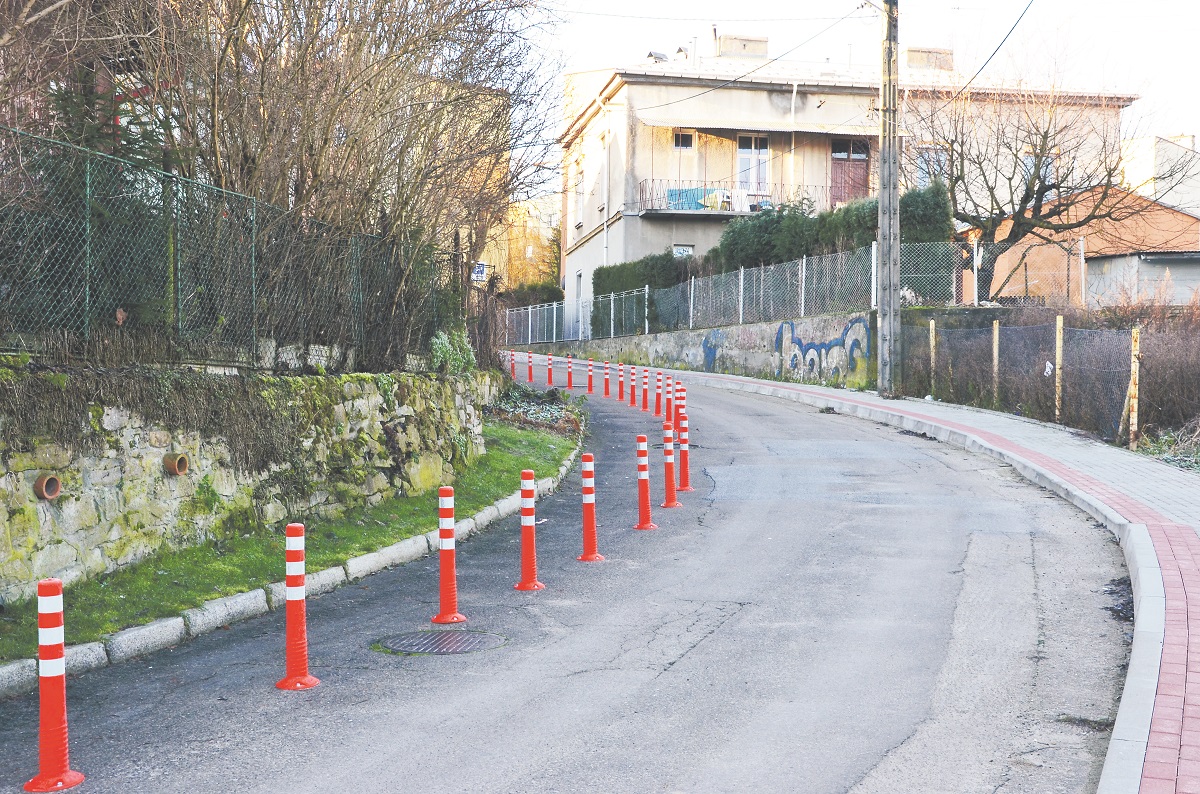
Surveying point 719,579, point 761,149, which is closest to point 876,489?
point 719,579

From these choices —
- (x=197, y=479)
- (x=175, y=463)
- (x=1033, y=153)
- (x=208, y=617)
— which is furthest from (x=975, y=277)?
(x=208, y=617)

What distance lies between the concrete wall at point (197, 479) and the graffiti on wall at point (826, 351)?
1619cm

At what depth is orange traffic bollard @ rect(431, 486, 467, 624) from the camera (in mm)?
7582

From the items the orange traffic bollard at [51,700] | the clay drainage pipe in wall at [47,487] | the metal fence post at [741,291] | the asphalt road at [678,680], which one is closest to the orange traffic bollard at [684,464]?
the asphalt road at [678,680]

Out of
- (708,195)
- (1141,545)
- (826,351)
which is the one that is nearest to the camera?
(1141,545)

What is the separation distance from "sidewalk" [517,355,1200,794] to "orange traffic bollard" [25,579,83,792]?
4264mm

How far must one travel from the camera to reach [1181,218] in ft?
120

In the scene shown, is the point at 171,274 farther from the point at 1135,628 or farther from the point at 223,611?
the point at 1135,628

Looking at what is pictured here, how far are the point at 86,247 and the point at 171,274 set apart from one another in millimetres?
1050

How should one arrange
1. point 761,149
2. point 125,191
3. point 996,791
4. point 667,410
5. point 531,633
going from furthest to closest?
point 761,149 < point 667,410 < point 125,191 < point 531,633 < point 996,791

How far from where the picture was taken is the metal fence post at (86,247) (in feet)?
26.3

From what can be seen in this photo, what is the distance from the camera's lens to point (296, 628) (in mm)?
6160

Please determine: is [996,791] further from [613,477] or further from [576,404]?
[576,404]

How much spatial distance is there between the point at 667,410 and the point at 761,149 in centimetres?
2549
